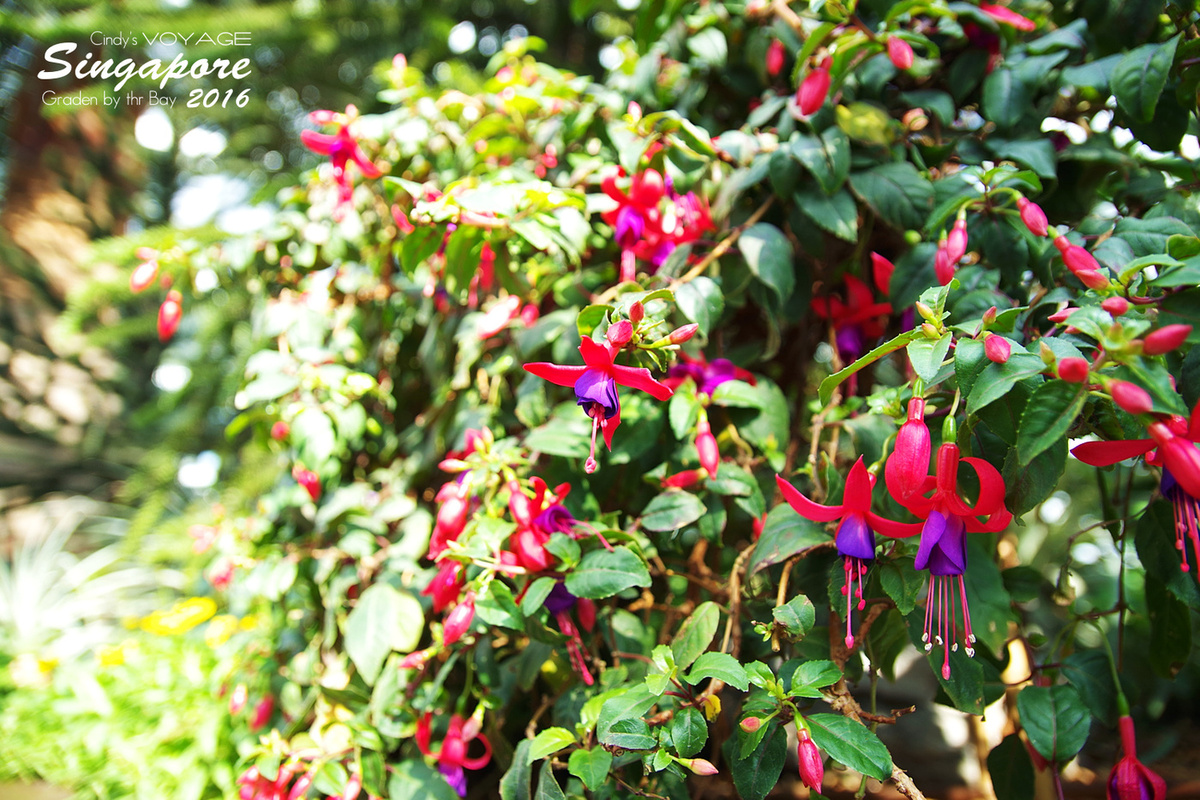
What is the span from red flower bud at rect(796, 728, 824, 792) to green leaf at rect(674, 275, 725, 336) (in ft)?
1.05

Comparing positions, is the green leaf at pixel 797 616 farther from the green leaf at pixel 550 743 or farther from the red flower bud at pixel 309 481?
the red flower bud at pixel 309 481

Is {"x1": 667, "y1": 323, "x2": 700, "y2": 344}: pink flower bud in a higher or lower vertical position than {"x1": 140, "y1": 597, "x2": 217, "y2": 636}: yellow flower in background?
higher

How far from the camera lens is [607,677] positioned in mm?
582

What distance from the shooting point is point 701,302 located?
0.57 meters

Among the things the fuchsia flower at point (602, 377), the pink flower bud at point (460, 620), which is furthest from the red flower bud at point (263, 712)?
the fuchsia flower at point (602, 377)

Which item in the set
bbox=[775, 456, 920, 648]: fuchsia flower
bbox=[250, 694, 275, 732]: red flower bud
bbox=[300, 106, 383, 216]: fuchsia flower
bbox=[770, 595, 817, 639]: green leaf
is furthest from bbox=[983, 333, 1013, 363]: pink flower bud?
bbox=[250, 694, 275, 732]: red flower bud

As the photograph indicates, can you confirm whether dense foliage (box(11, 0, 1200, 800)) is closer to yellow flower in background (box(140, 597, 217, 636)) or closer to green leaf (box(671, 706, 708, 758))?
green leaf (box(671, 706, 708, 758))

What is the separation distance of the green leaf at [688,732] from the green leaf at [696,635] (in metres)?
0.04

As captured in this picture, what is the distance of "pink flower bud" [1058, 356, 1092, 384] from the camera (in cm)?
35

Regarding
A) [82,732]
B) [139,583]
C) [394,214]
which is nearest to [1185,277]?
[394,214]

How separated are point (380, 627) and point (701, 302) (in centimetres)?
48

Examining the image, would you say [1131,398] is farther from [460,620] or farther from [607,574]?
[460,620]

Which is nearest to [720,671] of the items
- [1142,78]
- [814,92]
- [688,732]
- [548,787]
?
[688,732]

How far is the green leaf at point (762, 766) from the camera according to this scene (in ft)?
1.55
